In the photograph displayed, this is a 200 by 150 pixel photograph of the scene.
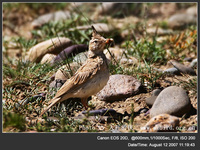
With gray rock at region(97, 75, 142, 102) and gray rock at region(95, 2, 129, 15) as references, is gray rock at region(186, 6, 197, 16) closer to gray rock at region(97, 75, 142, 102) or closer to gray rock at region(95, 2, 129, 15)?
gray rock at region(95, 2, 129, 15)

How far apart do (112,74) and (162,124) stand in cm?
229

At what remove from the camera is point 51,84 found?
6.63 metres

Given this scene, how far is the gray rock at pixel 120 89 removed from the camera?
6207 mm

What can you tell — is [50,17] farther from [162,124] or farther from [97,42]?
[162,124]

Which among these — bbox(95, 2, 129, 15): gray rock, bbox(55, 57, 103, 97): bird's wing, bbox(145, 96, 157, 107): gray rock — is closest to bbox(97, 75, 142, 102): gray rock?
bbox(145, 96, 157, 107): gray rock

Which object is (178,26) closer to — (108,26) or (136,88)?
(108,26)

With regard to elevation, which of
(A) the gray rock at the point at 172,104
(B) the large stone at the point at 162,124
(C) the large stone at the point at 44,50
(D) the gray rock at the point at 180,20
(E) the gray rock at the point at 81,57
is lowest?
(B) the large stone at the point at 162,124

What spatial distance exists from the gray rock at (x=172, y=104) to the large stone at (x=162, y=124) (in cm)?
34

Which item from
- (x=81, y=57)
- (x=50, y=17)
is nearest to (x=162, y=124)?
(x=81, y=57)

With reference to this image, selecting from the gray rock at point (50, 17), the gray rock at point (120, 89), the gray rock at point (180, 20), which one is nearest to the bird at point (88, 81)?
the gray rock at point (120, 89)

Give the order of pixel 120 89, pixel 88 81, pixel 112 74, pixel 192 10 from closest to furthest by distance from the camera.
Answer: pixel 88 81
pixel 120 89
pixel 112 74
pixel 192 10

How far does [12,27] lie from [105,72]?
6642mm

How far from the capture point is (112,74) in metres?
6.84

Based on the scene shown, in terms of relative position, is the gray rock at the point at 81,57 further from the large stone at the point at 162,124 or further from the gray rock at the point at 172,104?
the large stone at the point at 162,124
